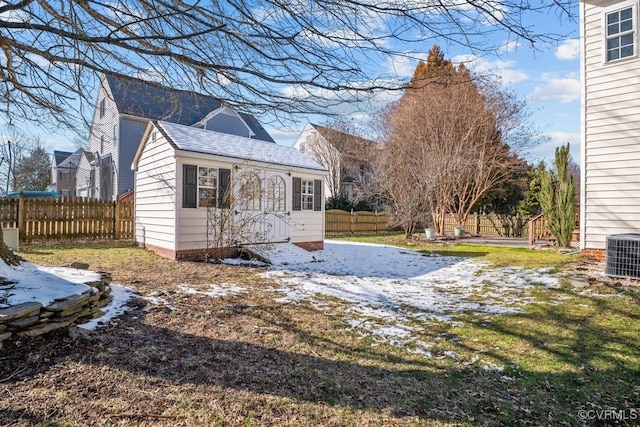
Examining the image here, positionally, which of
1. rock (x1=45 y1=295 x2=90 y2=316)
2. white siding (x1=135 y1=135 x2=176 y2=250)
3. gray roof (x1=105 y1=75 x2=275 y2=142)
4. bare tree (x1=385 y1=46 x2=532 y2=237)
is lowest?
rock (x1=45 y1=295 x2=90 y2=316)

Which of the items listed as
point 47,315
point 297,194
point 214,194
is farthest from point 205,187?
point 47,315

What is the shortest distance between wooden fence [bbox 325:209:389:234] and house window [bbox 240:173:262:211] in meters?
8.38

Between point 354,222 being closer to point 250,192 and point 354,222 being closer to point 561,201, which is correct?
point 561,201

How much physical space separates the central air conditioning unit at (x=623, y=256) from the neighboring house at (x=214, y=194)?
23.6ft

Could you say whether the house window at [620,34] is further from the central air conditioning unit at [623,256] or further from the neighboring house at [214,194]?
the neighboring house at [214,194]

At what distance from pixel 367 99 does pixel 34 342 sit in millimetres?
3581

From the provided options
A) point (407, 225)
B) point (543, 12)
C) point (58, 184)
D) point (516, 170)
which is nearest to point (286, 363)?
point (543, 12)

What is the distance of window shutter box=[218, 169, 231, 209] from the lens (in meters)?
8.84

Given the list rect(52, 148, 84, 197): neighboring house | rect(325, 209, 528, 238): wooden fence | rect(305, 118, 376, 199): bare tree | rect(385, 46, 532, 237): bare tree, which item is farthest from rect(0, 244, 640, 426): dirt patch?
rect(52, 148, 84, 197): neighboring house

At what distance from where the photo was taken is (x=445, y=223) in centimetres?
2039

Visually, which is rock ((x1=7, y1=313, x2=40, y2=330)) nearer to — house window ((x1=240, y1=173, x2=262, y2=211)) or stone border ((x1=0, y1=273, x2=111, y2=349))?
stone border ((x1=0, y1=273, x2=111, y2=349))

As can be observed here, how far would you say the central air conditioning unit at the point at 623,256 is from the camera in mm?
5984

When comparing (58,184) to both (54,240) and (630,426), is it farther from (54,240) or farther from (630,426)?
(630,426)

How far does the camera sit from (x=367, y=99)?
331 cm
